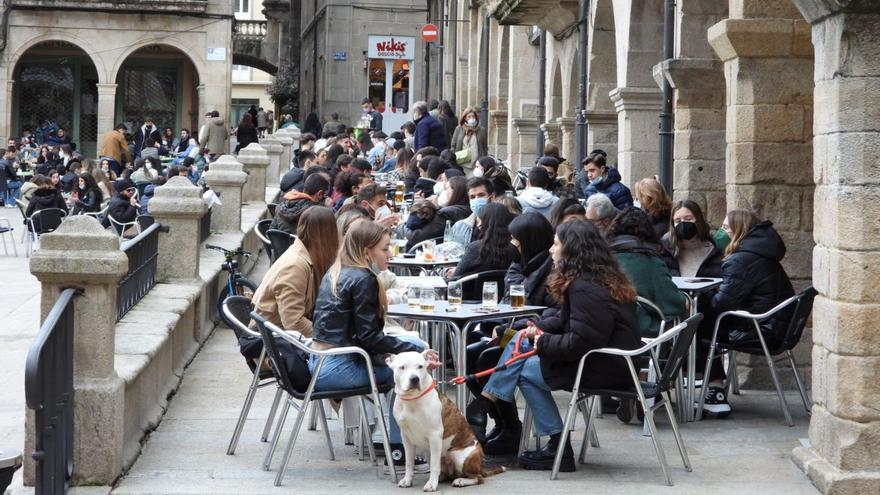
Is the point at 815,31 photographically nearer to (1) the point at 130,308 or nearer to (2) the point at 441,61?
(1) the point at 130,308

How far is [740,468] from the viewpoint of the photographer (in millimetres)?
7496

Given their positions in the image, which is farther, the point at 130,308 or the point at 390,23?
the point at 390,23

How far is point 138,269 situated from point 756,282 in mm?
3854

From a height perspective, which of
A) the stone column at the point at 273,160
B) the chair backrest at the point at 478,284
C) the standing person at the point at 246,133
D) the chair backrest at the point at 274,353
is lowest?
the chair backrest at the point at 274,353

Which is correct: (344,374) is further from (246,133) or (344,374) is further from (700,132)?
(246,133)

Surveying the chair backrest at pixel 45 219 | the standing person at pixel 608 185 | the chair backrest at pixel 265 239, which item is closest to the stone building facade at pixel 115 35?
the chair backrest at pixel 45 219

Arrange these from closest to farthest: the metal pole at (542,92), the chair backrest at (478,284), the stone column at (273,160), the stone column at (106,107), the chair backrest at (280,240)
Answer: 1. the chair backrest at (478,284)
2. the chair backrest at (280,240)
3. the metal pole at (542,92)
4. the stone column at (273,160)
5. the stone column at (106,107)

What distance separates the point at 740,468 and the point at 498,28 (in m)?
21.7

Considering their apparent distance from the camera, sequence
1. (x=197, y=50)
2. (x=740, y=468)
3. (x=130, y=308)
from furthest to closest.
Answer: (x=197, y=50)
(x=130, y=308)
(x=740, y=468)

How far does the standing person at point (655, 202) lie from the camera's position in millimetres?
9617

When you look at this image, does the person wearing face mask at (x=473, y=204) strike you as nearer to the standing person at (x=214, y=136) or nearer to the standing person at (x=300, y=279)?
the standing person at (x=300, y=279)

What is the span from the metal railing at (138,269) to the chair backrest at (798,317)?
3.86 m

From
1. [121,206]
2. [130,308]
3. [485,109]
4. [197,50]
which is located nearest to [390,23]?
[197,50]

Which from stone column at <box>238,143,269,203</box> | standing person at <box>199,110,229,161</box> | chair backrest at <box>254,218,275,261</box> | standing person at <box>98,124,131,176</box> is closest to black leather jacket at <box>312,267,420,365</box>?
chair backrest at <box>254,218,275,261</box>
